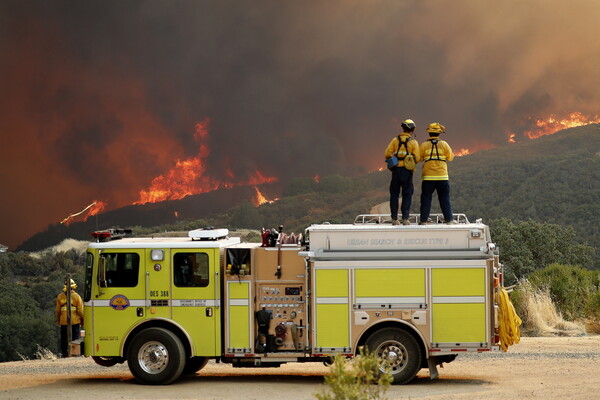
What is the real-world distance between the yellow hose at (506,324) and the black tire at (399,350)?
139 cm

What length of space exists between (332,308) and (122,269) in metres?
3.64

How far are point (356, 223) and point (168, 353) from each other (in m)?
3.89

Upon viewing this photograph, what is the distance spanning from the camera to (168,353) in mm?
16312

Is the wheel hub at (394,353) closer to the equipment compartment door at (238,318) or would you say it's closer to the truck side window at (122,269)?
the equipment compartment door at (238,318)

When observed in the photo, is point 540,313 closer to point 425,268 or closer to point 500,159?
point 425,268

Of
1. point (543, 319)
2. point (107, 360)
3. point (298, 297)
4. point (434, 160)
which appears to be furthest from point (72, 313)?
point (543, 319)

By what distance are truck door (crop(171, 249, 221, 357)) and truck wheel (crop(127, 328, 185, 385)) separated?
30 centimetres

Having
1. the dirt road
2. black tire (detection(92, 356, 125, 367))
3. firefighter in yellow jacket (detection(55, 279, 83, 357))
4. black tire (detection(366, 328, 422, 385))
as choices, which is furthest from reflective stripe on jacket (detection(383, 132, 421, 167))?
firefighter in yellow jacket (detection(55, 279, 83, 357))

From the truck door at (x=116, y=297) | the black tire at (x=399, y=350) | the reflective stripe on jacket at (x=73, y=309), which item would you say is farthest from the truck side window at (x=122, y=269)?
the reflective stripe on jacket at (x=73, y=309)

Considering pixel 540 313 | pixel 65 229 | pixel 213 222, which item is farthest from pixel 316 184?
pixel 540 313

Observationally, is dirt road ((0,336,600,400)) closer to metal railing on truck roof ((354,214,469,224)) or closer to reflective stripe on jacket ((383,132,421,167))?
metal railing on truck roof ((354,214,469,224))

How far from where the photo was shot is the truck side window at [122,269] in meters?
16.5

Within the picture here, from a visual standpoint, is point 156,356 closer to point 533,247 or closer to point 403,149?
point 403,149

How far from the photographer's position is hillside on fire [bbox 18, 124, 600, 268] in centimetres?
7725
